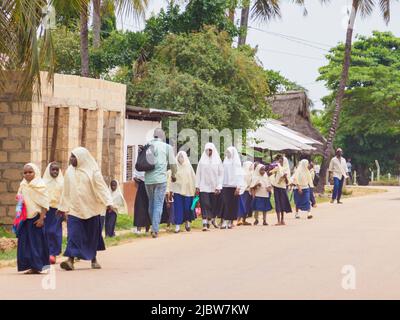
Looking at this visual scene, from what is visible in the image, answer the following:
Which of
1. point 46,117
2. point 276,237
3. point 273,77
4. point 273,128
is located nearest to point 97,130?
point 46,117

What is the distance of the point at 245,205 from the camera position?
23.6m

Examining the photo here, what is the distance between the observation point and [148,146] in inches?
759

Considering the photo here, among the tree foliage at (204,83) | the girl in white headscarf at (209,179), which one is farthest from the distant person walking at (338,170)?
the girl in white headscarf at (209,179)

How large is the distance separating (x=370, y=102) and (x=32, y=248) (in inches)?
1991

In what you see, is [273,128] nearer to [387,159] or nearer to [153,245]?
[387,159]

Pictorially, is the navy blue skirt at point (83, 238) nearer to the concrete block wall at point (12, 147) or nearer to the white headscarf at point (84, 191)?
the white headscarf at point (84, 191)

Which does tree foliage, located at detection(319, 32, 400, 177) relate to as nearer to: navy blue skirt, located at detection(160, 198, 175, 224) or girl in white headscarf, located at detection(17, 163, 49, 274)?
navy blue skirt, located at detection(160, 198, 175, 224)

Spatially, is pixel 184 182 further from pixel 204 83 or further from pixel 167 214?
pixel 204 83

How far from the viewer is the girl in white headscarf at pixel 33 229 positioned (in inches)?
512

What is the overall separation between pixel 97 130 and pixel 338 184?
12.5 m

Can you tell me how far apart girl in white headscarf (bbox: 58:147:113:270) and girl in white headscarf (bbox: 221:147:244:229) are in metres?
8.23

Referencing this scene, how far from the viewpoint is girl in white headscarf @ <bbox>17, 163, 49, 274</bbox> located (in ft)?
42.7

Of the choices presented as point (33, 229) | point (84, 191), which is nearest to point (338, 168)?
point (84, 191)

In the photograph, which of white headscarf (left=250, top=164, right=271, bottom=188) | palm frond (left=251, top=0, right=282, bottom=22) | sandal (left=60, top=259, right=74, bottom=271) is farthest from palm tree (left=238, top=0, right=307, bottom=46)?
sandal (left=60, top=259, right=74, bottom=271)
